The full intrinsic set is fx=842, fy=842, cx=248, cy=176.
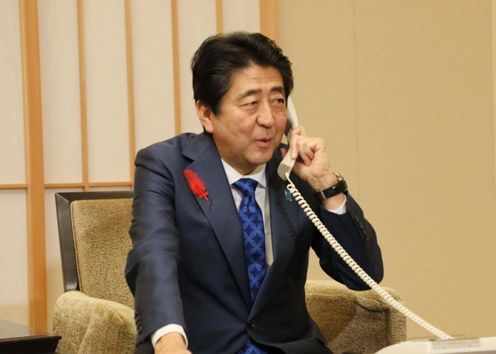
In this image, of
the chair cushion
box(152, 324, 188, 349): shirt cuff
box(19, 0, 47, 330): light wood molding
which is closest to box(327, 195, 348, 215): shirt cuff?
box(152, 324, 188, 349): shirt cuff

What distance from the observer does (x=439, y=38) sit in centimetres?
410

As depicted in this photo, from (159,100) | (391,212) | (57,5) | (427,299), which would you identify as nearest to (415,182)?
(391,212)

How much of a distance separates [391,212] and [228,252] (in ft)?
7.15

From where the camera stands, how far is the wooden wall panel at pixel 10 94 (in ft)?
9.62

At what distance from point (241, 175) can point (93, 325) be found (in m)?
0.59

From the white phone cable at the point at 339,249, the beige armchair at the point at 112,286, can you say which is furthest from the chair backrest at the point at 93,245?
the white phone cable at the point at 339,249

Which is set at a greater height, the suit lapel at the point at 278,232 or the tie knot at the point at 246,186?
the tie knot at the point at 246,186

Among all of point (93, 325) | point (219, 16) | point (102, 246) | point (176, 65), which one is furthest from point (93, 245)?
point (219, 16)

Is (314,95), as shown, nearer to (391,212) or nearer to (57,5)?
(391,212)

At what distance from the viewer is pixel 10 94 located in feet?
9.66

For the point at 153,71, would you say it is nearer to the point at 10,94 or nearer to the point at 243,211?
the point at 10,94

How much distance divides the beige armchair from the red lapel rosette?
1.96ft

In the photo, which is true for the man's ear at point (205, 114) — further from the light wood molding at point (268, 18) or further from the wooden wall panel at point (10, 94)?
the light wood molding at point (268, 18)

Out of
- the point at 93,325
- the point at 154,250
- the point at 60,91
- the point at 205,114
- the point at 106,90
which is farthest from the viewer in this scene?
the point at 106,90
